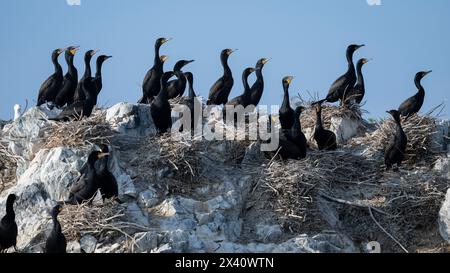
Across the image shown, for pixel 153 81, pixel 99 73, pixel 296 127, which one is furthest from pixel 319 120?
pixel 99 73

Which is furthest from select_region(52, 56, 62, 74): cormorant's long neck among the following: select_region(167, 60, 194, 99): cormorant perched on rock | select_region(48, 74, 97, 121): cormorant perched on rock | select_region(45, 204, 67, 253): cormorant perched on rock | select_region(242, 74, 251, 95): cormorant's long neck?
select_region(45, 204, 67, 253): cormorant perched on rock

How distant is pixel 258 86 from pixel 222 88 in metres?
0.71

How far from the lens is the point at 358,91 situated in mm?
29156

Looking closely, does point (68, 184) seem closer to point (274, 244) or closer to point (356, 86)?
point (274, 244)

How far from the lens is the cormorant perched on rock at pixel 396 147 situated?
26703 millimetres

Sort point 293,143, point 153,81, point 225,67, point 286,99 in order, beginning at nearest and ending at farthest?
point 293,143, point 286,99, point 153,81, point 225,67

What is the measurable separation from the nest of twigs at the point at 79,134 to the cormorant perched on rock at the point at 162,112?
3.48ft

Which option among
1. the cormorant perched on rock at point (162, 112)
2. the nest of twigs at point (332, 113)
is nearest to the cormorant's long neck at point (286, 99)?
the nest of twigs at point (332, 113)

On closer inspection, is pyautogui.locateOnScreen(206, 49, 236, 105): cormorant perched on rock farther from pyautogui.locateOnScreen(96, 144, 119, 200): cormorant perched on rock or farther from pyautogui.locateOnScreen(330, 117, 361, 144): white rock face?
pyautogui.locateOnScreen(96, 144, 119, 200): cormorant perched on rock

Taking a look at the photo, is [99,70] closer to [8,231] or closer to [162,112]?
[162,112]

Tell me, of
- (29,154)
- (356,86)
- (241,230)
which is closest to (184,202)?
(241,230)

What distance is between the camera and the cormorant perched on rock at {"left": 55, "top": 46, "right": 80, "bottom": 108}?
92.2 ft

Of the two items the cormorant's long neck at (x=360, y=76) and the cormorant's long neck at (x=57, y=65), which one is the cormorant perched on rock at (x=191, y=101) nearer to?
the cormorant's long neck at (x=57, y=65)

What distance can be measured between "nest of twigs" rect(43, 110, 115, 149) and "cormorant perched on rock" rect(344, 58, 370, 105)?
533 centimetres
